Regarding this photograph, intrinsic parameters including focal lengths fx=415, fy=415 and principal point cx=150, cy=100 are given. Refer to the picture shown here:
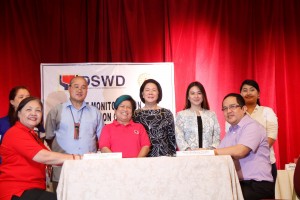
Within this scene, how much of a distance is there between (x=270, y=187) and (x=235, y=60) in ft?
9.47

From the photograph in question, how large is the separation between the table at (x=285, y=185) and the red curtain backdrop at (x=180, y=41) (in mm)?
813

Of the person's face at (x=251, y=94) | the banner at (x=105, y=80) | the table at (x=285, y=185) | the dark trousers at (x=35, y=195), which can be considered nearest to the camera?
the dark trousers at (x=35, y=195)

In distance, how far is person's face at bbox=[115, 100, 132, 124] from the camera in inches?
148

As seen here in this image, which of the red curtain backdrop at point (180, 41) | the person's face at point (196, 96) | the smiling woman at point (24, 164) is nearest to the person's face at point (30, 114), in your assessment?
the smiling woman at point (24, 164)

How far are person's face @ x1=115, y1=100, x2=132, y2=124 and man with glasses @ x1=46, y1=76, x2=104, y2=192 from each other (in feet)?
1.46

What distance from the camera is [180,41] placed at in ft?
18.4

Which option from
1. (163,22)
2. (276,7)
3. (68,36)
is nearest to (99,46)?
(68,36)

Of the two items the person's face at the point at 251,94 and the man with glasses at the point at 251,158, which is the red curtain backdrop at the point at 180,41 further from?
the man with glasses at the point at 251,158

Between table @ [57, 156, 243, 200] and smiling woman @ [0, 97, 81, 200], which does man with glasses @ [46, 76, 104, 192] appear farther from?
table @ [57, 156, 243, 200]

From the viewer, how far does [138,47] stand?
5555 millimetres

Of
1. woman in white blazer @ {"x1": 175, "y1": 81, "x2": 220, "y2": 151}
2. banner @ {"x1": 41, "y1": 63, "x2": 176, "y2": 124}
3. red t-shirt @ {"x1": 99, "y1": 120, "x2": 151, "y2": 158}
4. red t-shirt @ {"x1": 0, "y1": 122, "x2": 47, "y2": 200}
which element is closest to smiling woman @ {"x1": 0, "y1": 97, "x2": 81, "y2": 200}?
red t-shirt @ {"x1": 0, "y1": 122, "x2": 47, "y2": 200}

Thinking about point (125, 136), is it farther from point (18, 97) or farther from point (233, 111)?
point (18, 97)

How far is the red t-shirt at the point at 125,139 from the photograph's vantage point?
3.66 m

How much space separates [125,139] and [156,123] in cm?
44
